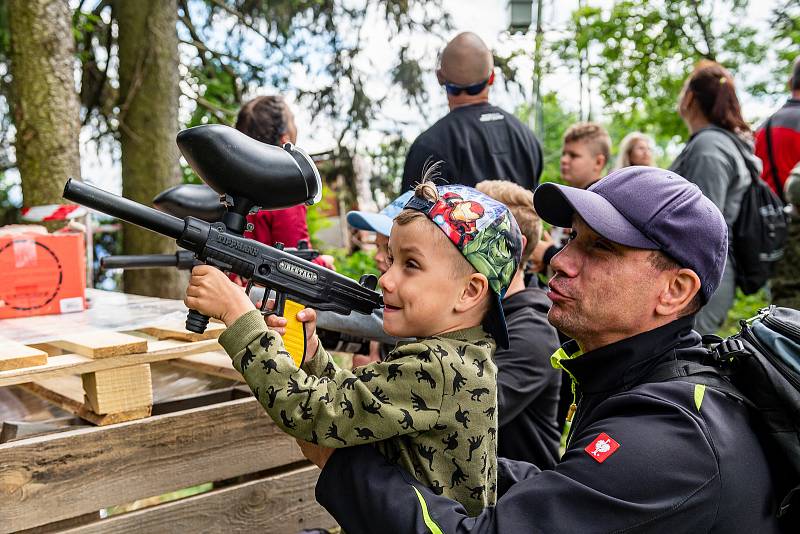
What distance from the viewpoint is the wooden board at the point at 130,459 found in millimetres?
2064

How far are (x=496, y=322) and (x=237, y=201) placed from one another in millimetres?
802

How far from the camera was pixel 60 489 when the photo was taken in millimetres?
2131

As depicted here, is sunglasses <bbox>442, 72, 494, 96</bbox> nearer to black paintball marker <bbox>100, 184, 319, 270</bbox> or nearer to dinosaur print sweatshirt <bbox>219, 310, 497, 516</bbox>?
black paintball marker <bbox>100, 184, 319, 270</bbox>

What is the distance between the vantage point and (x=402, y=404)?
1743 mm

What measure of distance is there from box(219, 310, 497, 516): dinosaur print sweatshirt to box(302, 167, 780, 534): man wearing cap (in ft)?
0.33

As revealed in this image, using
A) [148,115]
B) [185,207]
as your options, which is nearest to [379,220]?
[185,207]

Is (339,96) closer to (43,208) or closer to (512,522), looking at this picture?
(43,208)

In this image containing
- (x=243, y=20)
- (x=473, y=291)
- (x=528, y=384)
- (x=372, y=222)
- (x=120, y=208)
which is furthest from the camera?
(x=243, y=20)

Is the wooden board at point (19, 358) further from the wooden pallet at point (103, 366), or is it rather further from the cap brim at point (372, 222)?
the cap brim at point (372, 222)

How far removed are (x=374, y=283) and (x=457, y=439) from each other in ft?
2.30

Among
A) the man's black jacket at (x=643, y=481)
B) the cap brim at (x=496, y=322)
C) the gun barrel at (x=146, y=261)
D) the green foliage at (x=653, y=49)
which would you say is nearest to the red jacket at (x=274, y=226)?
the gun barrel at (x=146, y=261)

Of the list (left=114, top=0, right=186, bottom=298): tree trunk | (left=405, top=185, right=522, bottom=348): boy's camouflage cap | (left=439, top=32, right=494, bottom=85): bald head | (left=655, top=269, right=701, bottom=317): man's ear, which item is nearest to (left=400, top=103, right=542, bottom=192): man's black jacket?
(left=439, top=32, right=494, bottom=85): bald head

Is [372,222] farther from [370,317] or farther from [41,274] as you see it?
[41,274]

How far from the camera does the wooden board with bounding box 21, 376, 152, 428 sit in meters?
2.28
